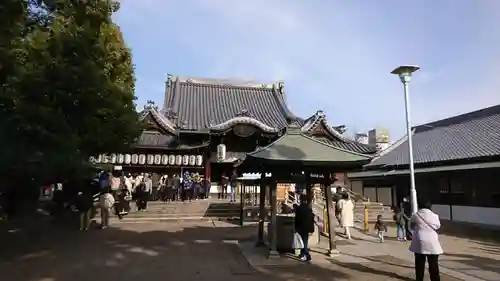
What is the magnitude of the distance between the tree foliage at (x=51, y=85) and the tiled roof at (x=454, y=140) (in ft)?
55.9

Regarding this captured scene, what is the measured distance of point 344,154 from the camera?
11469 millimetres

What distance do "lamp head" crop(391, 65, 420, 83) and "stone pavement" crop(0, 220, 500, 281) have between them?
15.6 feet

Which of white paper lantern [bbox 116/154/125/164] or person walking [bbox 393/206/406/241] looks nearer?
person walking [bbox 393/206/406/241]

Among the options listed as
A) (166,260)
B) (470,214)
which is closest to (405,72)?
(166,260)

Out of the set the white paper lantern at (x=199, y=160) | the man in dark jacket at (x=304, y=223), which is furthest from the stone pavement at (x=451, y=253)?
the white paper lantern at (x=199, y=160)

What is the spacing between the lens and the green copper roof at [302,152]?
10.9m

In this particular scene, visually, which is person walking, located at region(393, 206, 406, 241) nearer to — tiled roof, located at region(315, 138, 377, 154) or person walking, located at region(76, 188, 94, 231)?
person walking, located at region(76, 188, 94, 231)

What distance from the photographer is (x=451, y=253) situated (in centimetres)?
1236

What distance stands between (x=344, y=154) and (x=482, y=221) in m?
12.2

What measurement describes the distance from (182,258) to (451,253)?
8.10 metres

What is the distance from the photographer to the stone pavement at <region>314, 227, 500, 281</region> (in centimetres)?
962

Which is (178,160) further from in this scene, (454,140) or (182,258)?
(454,140)

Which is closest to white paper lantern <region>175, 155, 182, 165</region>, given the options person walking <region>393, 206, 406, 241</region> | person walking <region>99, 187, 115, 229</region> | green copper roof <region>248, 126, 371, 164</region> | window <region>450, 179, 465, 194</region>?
person walking <region>99, 187, 115, 229</region>

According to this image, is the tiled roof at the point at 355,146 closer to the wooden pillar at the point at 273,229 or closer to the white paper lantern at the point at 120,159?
the white paper lantern at the point at 120,159
